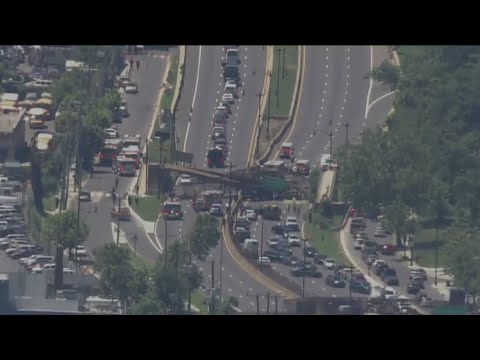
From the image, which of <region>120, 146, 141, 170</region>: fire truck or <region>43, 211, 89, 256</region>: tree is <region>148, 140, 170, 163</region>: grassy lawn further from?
<region>43, 211, 89, 256</region>: tree

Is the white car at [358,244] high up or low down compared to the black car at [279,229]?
down

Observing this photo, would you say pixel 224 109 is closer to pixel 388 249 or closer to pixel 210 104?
pixel 210 104

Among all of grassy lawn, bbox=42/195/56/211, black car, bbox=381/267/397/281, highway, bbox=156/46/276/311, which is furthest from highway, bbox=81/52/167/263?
black car, bbox=381/267/397/281

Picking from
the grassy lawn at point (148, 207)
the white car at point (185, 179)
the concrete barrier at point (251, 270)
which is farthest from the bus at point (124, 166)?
the concrete barrier at point (251, 270)

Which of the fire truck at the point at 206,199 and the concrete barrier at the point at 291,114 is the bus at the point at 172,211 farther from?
the concrete barrier at the point at 291,114
